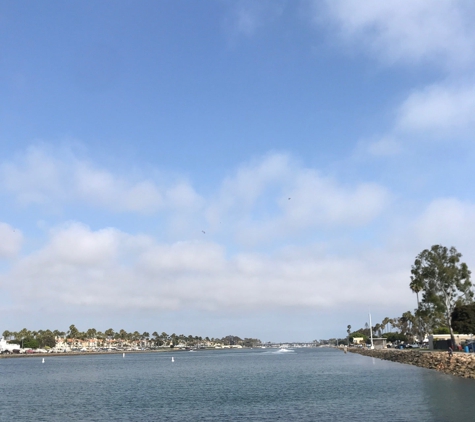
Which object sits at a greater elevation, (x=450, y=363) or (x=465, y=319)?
(x=465, y=319)

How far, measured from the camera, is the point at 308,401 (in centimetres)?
4084

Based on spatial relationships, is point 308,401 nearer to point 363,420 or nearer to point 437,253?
point 363,420

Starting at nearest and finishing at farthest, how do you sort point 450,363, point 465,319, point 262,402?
point 262,402 → point 450,363 → point 465,319

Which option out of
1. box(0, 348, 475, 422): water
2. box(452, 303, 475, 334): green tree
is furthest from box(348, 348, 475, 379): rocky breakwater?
box(452, 303, 475, 334): green tree

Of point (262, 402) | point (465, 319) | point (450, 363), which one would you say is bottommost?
point (262, 402)

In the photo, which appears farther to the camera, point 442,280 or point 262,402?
point 442,280

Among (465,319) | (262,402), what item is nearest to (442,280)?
(465,319)

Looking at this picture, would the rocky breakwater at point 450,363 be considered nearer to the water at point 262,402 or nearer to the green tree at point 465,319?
the water at point 262,402

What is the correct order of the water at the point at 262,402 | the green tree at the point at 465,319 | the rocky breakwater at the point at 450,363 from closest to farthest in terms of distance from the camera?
1. the water at the point at 262,402
2. the rocky breakwater at the point at 450,363
3. the green tree at the point at 465,319

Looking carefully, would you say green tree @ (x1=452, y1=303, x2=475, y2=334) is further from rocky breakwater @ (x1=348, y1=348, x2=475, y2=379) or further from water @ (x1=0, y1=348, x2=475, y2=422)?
water @ (x1=0, y1=348, x2=475, y2=422)

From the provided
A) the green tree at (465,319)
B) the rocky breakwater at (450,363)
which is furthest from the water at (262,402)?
the green tree at (465,319)

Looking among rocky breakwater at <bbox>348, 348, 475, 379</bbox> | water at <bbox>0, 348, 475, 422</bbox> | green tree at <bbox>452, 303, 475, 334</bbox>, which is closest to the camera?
water at <bbox>0, 348, 475, 422</bbox>

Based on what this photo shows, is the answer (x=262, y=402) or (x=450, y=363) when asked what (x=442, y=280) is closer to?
(x=450, y=363)

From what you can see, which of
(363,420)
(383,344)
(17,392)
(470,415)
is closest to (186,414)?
(363,420)
